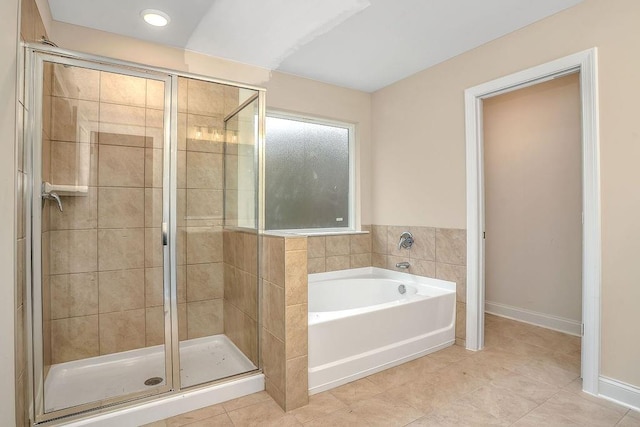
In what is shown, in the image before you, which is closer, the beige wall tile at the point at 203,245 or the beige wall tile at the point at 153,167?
the beige wall tile at the point at 153,167

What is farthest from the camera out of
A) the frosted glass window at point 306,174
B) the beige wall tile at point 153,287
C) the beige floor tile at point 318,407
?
the frosted glass window at point 306,174

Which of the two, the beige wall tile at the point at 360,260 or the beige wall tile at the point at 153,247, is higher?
the beige wall tile at the point at 153,247

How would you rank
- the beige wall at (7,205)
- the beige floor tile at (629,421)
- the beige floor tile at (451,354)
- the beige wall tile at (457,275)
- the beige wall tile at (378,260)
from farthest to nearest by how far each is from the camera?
1. the beige wall tile at (378,260)
2. the beige wall tile at (457,275)
3. the beige floor tile at (451,354)
4. the beige floor tile at (629,421)
5. the beige wall at (7,205)

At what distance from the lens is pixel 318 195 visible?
3373mm

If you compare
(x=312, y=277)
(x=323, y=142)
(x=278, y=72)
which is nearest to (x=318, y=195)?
(x=323, y=142)

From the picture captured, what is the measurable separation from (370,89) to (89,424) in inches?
136

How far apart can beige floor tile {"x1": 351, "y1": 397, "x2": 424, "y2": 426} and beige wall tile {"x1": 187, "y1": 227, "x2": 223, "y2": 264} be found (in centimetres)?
145

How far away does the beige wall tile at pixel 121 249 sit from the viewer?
7.55ft

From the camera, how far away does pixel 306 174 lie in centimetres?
330

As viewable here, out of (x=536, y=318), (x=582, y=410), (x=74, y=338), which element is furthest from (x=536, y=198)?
(x=74, y=338)

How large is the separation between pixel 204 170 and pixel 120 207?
63cm

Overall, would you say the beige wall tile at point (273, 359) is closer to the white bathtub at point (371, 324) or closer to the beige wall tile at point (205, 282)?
the white bathtub at point (371, 324)

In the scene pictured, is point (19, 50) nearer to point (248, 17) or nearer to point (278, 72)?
point (248, 17)

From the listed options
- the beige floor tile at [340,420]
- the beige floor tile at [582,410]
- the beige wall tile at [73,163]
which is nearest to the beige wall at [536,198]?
the beige floor tile at [582,410]
